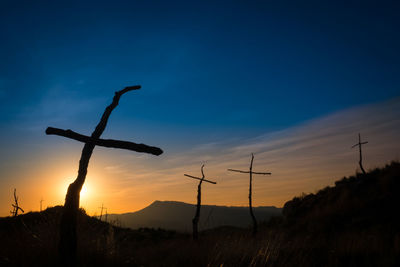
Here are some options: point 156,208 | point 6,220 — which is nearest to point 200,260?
point 6,220

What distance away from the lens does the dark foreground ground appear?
6.19 m

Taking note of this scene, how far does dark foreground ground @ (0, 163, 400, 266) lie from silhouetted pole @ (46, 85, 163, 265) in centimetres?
33

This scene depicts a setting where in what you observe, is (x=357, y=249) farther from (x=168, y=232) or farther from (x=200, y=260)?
(x=168, y=232)

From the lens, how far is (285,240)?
13.7 m

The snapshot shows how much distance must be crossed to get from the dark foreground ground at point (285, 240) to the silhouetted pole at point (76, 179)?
33 centimetres

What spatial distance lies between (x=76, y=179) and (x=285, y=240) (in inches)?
448

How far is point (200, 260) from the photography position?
24.7 ft

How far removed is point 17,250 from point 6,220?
22231 millimetres

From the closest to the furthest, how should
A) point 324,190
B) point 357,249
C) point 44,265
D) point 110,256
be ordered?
point 44,265, point 110,256, point 357,249, point 324,190

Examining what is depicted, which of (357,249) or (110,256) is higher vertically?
(110,256)

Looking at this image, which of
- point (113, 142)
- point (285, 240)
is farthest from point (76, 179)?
point (285, 240)

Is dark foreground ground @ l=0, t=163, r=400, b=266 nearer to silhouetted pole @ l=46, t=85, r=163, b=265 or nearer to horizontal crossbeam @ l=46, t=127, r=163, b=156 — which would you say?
silhouetted pole @ l=46, t=85, r=163, b=265

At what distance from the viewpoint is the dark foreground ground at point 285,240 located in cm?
619

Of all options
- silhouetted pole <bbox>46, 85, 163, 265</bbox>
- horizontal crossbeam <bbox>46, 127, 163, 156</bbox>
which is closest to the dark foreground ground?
silhouetted pole <bbox>46, 85, 163, 265</bbox>
